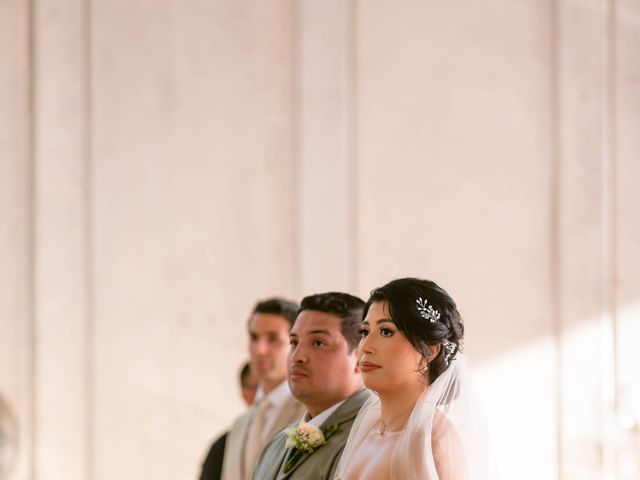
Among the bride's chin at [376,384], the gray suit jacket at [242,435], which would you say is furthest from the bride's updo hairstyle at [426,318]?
the gray suit jacket at [242,435]

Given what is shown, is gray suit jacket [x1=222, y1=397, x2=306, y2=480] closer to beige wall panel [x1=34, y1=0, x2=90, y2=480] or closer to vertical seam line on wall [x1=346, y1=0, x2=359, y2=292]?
vertical seam line on wall [x1=346, y1=0, x2=359, y2=292]

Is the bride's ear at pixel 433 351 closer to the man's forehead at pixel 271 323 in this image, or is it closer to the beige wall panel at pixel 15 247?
the man's forehead at pixel 271 323

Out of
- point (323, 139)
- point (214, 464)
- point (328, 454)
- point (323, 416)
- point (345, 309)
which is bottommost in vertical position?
point (214, 464)

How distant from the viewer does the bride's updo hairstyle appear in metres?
3.15

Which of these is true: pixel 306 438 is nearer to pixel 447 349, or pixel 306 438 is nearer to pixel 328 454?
pixel 328 454

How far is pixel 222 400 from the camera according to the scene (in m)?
7.53

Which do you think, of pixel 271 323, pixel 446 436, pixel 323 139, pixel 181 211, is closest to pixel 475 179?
pixel 323 139

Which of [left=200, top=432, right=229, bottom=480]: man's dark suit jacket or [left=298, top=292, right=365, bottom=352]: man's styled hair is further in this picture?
[left=200, top=432, right=229, bottom=480]: man's dark suit jacket

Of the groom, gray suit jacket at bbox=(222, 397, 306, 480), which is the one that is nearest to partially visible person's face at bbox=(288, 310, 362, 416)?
the groom

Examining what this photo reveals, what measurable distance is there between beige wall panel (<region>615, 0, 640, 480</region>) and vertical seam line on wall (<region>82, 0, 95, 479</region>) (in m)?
3.53

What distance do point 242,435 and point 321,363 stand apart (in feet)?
4.06

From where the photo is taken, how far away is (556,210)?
24.0 feet

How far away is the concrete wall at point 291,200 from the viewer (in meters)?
7.25

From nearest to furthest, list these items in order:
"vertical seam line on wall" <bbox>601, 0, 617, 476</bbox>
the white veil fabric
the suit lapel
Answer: the white veil fabric < the suit lapel < "vertical seam line on wall" <bbox>601, 0, 617, 476</bbox>
